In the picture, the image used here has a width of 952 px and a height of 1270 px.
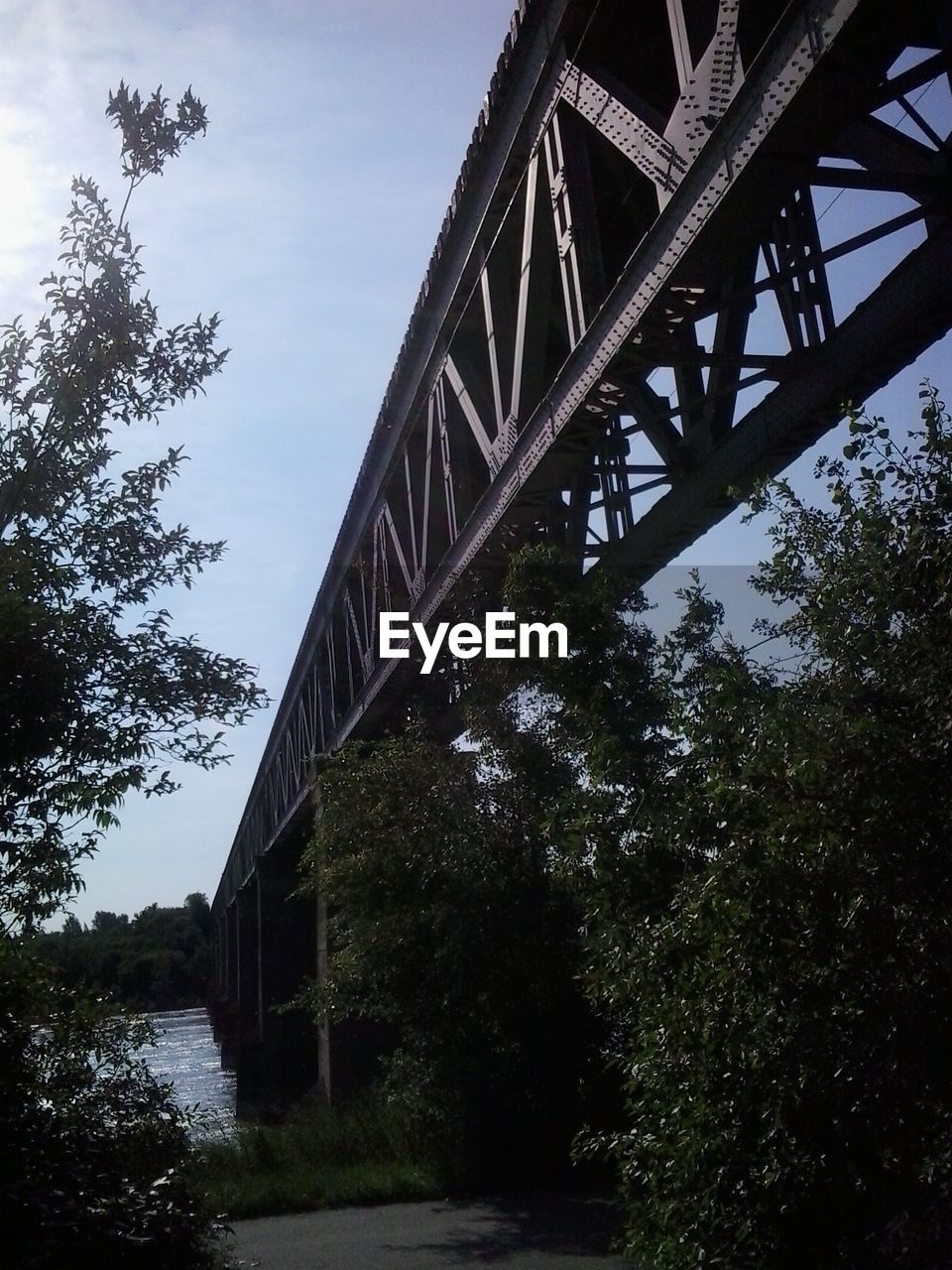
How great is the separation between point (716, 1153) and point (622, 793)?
2.87 m

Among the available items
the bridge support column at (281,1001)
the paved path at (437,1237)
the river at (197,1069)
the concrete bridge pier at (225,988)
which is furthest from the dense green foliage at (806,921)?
the concrete bridge pier at (225,988)

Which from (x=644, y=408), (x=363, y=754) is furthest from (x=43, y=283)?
(x=363, y=754)

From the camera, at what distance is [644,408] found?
9.51 m

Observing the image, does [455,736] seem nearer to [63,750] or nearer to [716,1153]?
[63,750]

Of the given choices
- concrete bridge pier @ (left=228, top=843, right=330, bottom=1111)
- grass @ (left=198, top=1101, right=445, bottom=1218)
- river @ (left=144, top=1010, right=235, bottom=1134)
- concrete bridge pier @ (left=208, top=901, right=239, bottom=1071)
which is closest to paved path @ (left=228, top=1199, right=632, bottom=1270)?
grass @ (left=198, top=1101, right=445, bottom=1218)

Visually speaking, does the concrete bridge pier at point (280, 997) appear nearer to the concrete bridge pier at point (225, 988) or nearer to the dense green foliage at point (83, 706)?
the concrete bridge pier at point (225, 988)

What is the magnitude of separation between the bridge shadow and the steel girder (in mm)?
5355

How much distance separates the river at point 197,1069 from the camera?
22906 mm

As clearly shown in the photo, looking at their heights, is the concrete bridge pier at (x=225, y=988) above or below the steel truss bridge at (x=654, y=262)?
below

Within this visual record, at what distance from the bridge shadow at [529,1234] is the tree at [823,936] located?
4.21m

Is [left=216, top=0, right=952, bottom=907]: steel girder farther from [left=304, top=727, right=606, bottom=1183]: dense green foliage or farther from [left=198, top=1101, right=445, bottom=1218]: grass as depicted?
[left=198, top=1101, right=445, bottom=1218]: grass

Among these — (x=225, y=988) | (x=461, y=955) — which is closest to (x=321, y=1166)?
(x=461, y=955)

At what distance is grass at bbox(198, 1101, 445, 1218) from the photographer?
1300cm

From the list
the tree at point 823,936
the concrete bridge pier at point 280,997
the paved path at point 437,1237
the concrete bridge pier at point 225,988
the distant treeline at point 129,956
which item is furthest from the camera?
the concrete bridge pier at point 225,988
